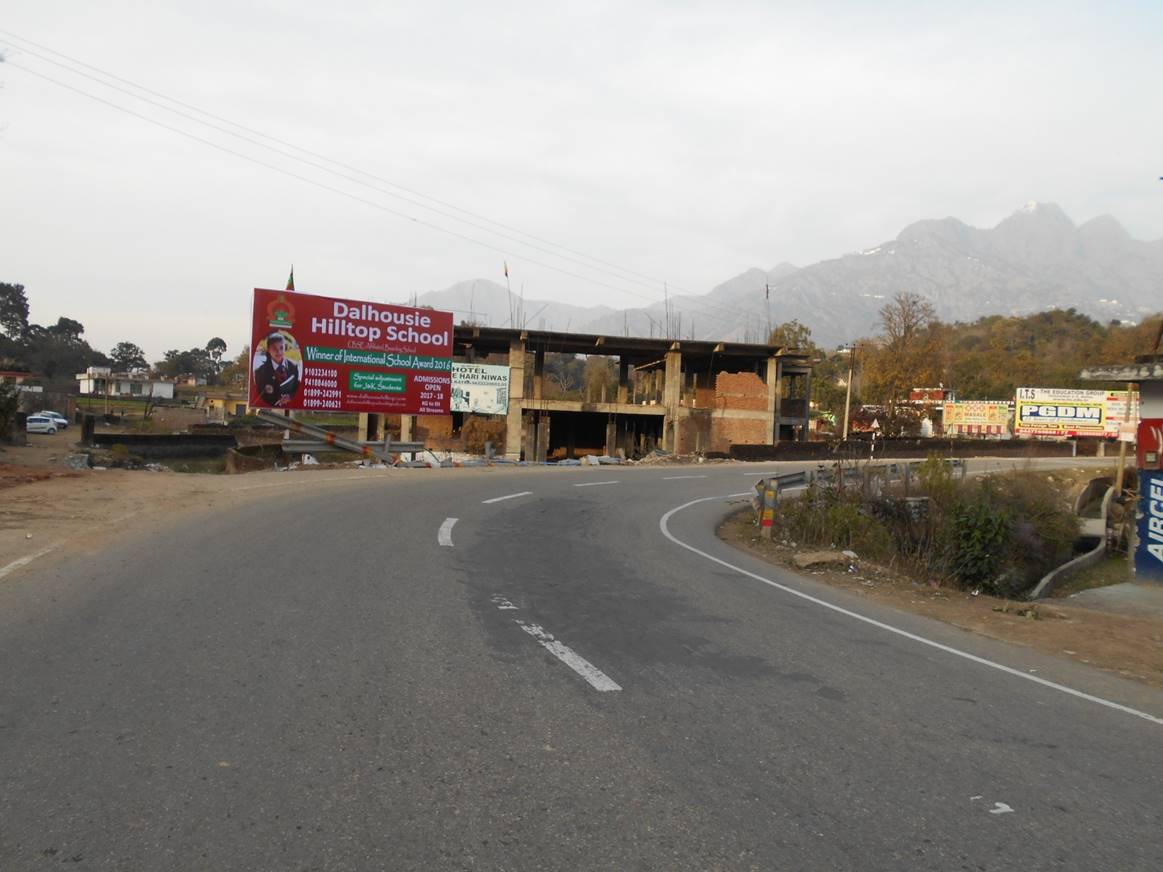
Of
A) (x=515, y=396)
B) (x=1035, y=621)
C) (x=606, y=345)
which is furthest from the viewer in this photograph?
(x=606, y=345)

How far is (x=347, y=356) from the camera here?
2939 centimetres

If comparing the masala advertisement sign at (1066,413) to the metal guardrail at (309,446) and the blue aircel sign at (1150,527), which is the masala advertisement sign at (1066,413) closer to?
the metal guardrail at (309,446)

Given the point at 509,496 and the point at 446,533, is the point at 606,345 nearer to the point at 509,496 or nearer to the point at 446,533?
the point at 509,496

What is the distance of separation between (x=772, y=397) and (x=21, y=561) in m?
44.4

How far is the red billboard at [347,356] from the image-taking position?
28188mm

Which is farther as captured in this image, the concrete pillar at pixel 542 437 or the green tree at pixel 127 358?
the green tree at pixel 127 358

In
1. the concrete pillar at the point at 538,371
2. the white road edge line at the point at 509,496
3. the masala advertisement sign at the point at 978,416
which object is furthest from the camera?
the masala advertisement sign at the point at 978,416

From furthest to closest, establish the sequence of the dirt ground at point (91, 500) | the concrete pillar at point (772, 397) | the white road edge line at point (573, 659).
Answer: the concrete pillar at point (772, 397) → the dirt ground at point (91, 500) → the white road edge line at point (573, 659)

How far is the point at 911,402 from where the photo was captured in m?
67.4

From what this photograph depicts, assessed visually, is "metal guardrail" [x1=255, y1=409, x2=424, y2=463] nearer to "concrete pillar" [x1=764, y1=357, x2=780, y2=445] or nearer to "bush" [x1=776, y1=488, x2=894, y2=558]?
"bush" [x1=776, y1=488, x2=894, y2=558]

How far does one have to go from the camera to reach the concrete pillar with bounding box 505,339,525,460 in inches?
1754

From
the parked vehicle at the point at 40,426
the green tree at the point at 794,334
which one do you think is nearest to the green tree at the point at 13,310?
the parked vehicle at the point at 40,426

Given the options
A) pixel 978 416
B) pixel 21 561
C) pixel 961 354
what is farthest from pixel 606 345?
pixel 961 354

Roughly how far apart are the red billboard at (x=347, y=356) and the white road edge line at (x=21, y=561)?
18382 millimetres
